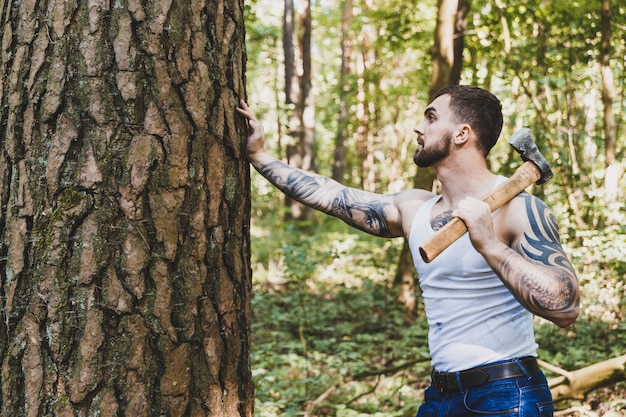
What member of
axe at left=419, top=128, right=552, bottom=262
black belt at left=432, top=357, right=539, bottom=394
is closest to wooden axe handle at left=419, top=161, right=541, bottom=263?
axe at left=419, top=128, right=552, bottom=262

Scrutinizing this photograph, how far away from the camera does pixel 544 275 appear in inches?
93.3

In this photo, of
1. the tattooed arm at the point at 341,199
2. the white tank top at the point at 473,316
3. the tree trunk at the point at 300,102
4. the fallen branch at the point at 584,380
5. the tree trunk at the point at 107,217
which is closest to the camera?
the tree trunk at the point at 107,217

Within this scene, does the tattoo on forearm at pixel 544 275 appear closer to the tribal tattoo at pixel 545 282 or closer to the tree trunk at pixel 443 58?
the tribal tattoo at pixel 545 282

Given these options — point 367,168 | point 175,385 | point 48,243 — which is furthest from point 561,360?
point 367,168

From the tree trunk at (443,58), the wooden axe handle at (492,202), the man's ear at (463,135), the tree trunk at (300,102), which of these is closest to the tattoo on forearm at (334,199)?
the man's ear at (463,135)

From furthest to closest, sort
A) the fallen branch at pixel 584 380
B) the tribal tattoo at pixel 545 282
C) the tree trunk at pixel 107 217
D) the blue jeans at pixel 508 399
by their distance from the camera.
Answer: the fallen branch at pixel 584 380 < the blue jeans at pixel 508 399 < the tribal tattoo at pixel 545 282 < the tree trunk at pixel 107 217

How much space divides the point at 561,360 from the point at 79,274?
202 inches

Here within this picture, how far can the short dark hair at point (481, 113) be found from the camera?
290 cm

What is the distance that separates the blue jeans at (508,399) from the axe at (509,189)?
2.00 ft

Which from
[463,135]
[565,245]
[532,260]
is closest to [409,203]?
[463,135]

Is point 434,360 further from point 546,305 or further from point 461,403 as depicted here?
point 546,305

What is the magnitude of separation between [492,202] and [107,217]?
59.8 inches

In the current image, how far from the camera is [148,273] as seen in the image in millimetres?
2188

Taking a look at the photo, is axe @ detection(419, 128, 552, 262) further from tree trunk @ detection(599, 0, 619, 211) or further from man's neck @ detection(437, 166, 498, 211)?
tree trunk @ detection(599, 0, 619, 211)
